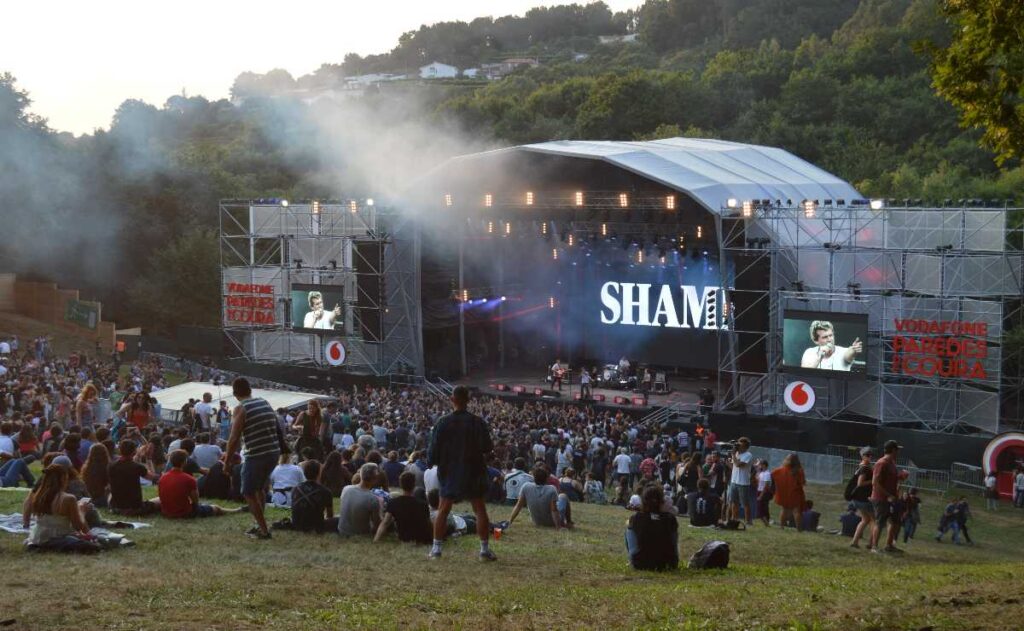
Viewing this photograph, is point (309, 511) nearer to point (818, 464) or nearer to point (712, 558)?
point (712, 558)

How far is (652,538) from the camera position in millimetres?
8750

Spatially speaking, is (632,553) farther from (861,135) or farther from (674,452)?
(861,135)

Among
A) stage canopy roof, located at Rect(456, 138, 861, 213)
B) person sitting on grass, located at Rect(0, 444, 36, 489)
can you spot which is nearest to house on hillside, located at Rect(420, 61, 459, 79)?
stage canopy roof, located at Rect(456, 138, 861, 213)

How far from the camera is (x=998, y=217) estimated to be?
80.6ft

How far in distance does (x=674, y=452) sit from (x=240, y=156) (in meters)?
42.9

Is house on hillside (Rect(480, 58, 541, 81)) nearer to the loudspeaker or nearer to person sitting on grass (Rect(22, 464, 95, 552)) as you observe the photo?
the loudspeaker

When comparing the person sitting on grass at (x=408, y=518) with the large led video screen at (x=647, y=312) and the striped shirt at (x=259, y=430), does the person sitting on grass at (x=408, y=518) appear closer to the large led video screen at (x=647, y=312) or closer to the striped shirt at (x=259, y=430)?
the striped shirt at (x=259, y=430)

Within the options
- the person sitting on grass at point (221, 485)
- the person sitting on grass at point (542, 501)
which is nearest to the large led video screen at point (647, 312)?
the person sitting on grass at point (542, 501)

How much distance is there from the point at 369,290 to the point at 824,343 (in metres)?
14.4

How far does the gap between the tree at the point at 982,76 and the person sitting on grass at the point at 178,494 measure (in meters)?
7.13

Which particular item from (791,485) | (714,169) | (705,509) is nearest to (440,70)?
(714,169)

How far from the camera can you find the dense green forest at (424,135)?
153 ft

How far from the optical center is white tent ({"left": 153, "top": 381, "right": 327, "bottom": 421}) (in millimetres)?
23703

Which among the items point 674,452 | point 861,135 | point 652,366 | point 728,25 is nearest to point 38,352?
point 652,366
